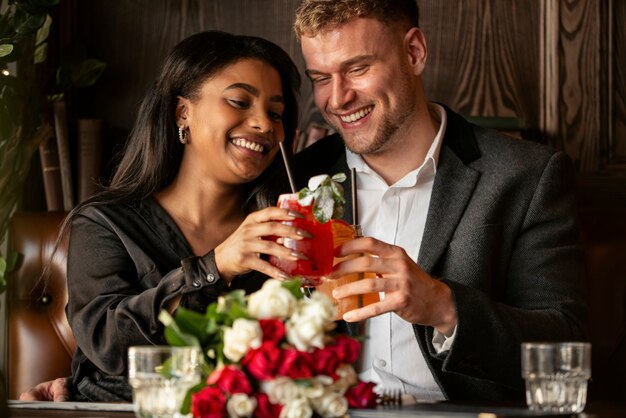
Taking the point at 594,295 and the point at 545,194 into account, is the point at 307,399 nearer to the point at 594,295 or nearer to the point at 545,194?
the point at 545,194

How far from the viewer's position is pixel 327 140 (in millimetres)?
2979

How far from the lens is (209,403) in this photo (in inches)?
58.6

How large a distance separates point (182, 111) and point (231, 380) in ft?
4.54

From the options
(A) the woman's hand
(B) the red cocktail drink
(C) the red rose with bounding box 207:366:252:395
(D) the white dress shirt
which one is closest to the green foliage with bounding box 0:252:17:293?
(A) the woman's hand

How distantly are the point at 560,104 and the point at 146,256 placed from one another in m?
1.46

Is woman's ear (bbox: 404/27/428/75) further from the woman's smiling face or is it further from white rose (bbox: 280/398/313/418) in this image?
white rose (bbox: 280/398/313/418)

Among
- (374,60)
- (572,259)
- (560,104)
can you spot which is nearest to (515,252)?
(572,259)

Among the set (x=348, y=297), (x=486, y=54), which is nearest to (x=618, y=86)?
(x=486, y=54)

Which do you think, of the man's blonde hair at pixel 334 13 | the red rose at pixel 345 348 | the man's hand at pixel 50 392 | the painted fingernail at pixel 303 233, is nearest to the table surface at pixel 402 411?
the red rose at pixel 345 348

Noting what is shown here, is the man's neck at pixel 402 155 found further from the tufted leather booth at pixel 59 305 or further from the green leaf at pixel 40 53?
the green leaf at pixel 40 53

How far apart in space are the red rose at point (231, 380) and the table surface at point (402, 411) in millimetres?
223

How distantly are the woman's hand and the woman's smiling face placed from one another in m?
0.42

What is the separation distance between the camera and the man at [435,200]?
8.25 feet

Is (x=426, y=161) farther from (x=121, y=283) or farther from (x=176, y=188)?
(x=121, y=283)
